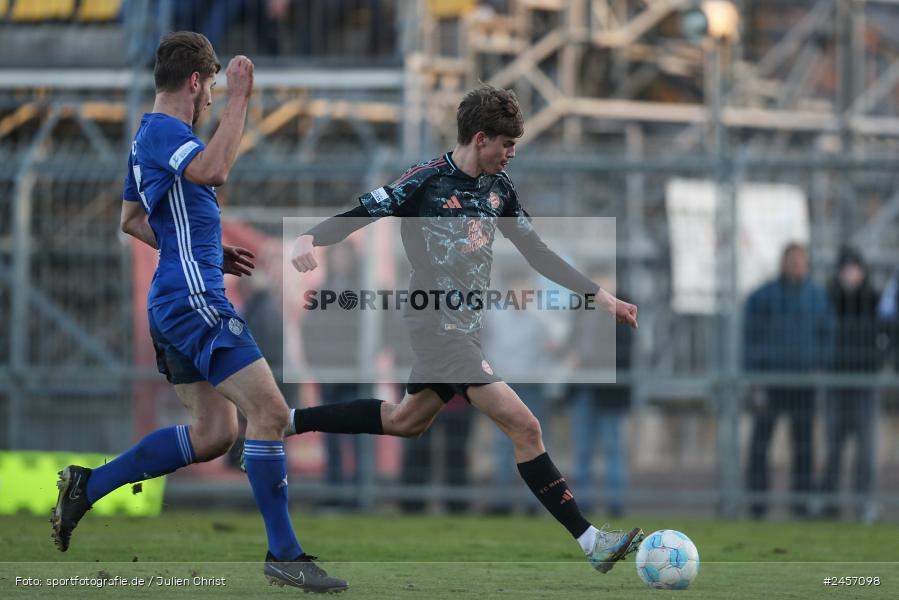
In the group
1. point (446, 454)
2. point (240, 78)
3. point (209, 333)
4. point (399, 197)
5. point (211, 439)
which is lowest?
point (446, 454)

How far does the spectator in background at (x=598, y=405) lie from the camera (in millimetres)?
12812

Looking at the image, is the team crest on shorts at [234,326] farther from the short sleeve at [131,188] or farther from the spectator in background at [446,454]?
the spectator in background at [446,454]

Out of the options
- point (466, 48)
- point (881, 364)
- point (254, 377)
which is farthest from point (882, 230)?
point (254, 377)

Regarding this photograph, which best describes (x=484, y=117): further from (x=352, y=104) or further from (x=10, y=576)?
(x=352, y=104)

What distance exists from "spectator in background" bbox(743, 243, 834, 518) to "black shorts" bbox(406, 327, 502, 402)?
5764mm

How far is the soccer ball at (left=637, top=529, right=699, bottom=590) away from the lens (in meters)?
6.71

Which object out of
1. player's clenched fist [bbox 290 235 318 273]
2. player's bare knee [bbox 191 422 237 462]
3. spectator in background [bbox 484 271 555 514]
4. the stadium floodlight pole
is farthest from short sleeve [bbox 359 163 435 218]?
the stadium floodlight pole

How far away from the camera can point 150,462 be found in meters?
7.01

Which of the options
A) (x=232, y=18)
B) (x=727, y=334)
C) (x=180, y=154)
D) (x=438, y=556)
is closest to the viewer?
(x=180, y=154)

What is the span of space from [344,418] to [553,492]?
114 cm

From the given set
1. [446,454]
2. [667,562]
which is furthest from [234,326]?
[446,454]

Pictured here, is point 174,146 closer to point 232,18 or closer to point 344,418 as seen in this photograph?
point 344,418

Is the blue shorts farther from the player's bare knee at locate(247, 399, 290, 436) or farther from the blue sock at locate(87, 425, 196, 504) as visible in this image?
the blue sock at locate(87, 425, 196, 504)

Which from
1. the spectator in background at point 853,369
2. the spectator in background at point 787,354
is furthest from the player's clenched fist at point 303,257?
the spectator in background at point 853,369
